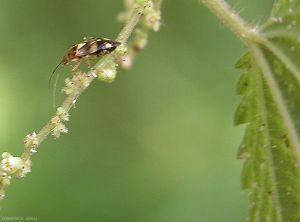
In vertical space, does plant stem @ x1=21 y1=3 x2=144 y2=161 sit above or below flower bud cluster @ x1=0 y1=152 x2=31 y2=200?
above

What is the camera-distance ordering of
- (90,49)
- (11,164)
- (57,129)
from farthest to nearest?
(90,49) → (57,129) → (11,164)

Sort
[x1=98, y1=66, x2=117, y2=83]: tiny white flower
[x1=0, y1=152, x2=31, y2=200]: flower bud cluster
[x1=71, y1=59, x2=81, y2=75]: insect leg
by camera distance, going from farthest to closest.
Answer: [x1=71, y1=59, x2=81, y2=75]: insect leg < [x1=98, y1=66, x2=117, y2=83]: tiny white flower < [x1=0, y1=152, x2=31, y2=200]: flower bud cluster

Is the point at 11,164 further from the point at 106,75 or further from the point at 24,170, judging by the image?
the point at 106,75

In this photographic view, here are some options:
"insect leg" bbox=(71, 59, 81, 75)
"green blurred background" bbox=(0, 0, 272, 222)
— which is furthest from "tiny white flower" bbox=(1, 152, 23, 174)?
"green blurred background" bbox=(0, 0, 272, 222)

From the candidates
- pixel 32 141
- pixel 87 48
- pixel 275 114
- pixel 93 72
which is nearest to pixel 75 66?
pixel 87 48

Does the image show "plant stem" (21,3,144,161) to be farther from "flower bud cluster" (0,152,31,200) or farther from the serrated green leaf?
the serrated green leaf

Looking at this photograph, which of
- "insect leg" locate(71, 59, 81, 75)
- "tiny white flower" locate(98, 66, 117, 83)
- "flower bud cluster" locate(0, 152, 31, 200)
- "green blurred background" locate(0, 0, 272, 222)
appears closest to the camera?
"flower bud cluster" locate(0, 152, 31, 200)

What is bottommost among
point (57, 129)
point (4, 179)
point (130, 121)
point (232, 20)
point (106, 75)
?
point (4, 179)

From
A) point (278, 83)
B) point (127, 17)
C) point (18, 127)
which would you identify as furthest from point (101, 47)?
point (18, 127)
